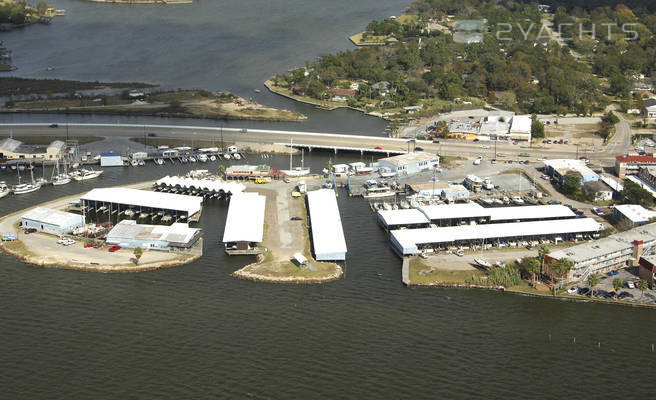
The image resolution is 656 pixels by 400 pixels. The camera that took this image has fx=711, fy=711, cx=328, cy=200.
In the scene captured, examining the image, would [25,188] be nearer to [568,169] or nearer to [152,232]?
[152,232]

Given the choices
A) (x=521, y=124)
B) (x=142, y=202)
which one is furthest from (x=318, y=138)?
(x=142, y=202)

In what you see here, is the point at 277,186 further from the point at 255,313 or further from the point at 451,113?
the point at 451,113

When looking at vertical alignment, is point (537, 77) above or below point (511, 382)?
above

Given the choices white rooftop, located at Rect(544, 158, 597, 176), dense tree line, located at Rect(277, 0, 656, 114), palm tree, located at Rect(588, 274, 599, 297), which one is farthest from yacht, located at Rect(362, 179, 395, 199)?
dense tree line, located at Rect(277, 0, 656, 114)

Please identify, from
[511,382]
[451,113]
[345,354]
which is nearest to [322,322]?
[345,354]

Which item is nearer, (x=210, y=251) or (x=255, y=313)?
(x=255, y=313)

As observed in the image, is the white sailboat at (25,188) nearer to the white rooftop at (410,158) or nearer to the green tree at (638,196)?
the white rooftop at (410,158)

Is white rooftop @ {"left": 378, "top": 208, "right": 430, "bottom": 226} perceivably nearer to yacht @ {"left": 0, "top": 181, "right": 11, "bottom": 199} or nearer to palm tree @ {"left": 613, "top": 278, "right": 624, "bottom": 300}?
palm tree @ {"left": 613, "top": 278, "right": 624, "bottom": 300}
